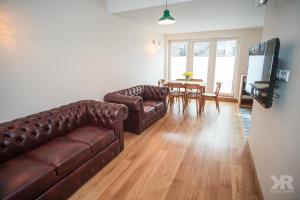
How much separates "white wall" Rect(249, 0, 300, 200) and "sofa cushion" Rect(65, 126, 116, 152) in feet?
6.40

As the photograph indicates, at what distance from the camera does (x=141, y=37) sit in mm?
4859

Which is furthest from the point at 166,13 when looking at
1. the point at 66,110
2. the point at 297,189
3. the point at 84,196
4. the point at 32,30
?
the point at 84,196

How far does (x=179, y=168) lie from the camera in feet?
7.61

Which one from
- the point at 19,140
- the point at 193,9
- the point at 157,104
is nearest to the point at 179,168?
the point at 157,104

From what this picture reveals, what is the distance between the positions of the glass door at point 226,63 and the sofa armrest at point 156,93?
Result: 285 cm

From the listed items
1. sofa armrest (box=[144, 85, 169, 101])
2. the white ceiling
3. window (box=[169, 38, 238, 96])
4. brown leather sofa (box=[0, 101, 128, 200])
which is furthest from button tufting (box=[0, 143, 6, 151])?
window (box=[169, 38, 238, 96])

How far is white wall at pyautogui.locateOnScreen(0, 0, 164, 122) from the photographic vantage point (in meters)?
2.02

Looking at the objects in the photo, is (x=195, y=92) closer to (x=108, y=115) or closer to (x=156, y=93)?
(x=156, y=93)

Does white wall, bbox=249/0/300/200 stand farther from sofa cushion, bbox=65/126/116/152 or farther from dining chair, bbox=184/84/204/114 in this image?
dining chair, bbox=184/84/204/114

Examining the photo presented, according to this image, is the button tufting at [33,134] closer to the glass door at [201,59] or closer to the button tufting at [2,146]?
the button tufting at [2,146]

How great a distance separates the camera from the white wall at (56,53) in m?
2.02

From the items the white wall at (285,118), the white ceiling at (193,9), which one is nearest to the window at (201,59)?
the white ceiling at (193,9)

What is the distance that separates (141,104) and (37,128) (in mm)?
1751

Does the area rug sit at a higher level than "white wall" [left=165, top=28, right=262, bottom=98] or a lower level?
lower
